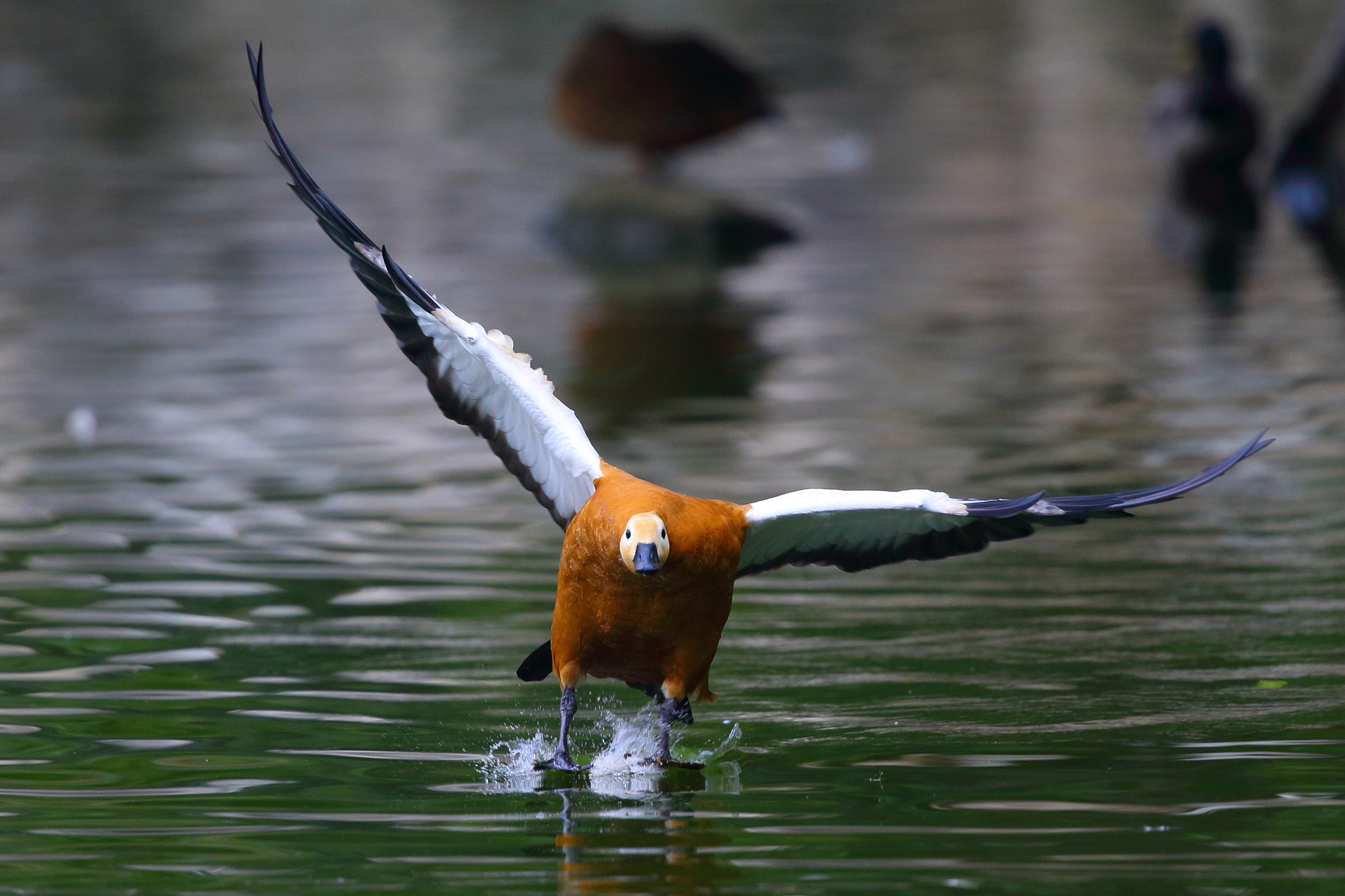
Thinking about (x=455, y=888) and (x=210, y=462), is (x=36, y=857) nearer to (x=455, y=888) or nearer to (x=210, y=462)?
(x=455, y=888)

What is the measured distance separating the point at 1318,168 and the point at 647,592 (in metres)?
15.9

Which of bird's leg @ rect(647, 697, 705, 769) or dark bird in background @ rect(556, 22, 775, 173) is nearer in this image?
bird's leg @ rect(647, 697, 705, 769)

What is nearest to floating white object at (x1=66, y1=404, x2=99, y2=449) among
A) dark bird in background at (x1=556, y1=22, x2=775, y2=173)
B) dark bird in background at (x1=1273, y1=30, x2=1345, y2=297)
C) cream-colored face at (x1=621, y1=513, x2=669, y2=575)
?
cream-colored face at (x1=621, y1=513, x2=669, y2=575)

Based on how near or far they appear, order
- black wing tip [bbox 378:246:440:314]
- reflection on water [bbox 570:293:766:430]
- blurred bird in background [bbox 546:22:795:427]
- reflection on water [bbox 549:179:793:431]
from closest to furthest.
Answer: black wing tip [bbox 378:246:440:314], reflection on water [bbox 570:293:766:430], reflection on water [bbox 549:179:793:431], blurred bird in background [bbox 546:22:795:427]

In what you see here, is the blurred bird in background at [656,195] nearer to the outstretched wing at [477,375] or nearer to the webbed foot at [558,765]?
the outstretched wing at [477,375]

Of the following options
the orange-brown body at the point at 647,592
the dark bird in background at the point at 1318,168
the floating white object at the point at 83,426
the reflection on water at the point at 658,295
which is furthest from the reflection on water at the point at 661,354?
the dark bird in background at the point at 1318,168

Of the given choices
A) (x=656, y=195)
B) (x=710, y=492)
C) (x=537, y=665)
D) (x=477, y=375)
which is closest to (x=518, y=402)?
(x=477, y=375)

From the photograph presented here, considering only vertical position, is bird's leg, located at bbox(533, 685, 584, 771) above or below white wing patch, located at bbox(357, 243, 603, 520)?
below

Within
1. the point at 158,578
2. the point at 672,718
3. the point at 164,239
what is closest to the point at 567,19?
the point at 164,239

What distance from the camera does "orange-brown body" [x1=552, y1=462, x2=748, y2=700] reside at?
4668 mm

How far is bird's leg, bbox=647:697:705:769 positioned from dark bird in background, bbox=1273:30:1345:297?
40.7 feet

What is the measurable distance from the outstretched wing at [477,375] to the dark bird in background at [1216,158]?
34.0 feet

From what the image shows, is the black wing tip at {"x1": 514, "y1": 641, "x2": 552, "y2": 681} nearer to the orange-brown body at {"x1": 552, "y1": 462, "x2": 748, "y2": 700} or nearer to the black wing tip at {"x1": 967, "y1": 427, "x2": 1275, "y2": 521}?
the orange-brown body at {"x1": 552, "y1": 462, "x2": 748, "y2": 700}

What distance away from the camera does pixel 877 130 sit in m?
22.8
